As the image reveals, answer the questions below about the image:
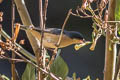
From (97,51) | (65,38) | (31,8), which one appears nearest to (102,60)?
(97,51)

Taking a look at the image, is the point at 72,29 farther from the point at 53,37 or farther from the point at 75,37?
the point at 53,37

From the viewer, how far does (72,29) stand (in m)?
1.62

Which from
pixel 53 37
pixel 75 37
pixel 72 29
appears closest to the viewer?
pixel 53 37

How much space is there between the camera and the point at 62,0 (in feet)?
5.37

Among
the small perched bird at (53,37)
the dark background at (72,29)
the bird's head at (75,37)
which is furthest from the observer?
the dark background at (72,29)

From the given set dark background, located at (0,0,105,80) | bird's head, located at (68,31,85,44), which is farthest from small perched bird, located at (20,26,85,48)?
dark background, located at (0,0,105,80)

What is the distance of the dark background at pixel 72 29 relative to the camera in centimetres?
161

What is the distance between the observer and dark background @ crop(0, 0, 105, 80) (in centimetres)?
161

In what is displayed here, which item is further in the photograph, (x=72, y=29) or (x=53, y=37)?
(x=72, y=29)

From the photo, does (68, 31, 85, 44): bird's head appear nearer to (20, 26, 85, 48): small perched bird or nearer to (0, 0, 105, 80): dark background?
(20, 26, 85, 48): small perched bird

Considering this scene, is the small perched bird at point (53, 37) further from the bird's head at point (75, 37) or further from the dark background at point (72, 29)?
the dark background at point (72, 29)

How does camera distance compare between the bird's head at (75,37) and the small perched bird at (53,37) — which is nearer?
the small perched bird at (53,37)

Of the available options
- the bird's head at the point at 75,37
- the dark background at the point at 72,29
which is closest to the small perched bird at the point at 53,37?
the bird's head at the point at 75,37

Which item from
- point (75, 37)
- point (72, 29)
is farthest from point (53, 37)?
point (72, 29)
